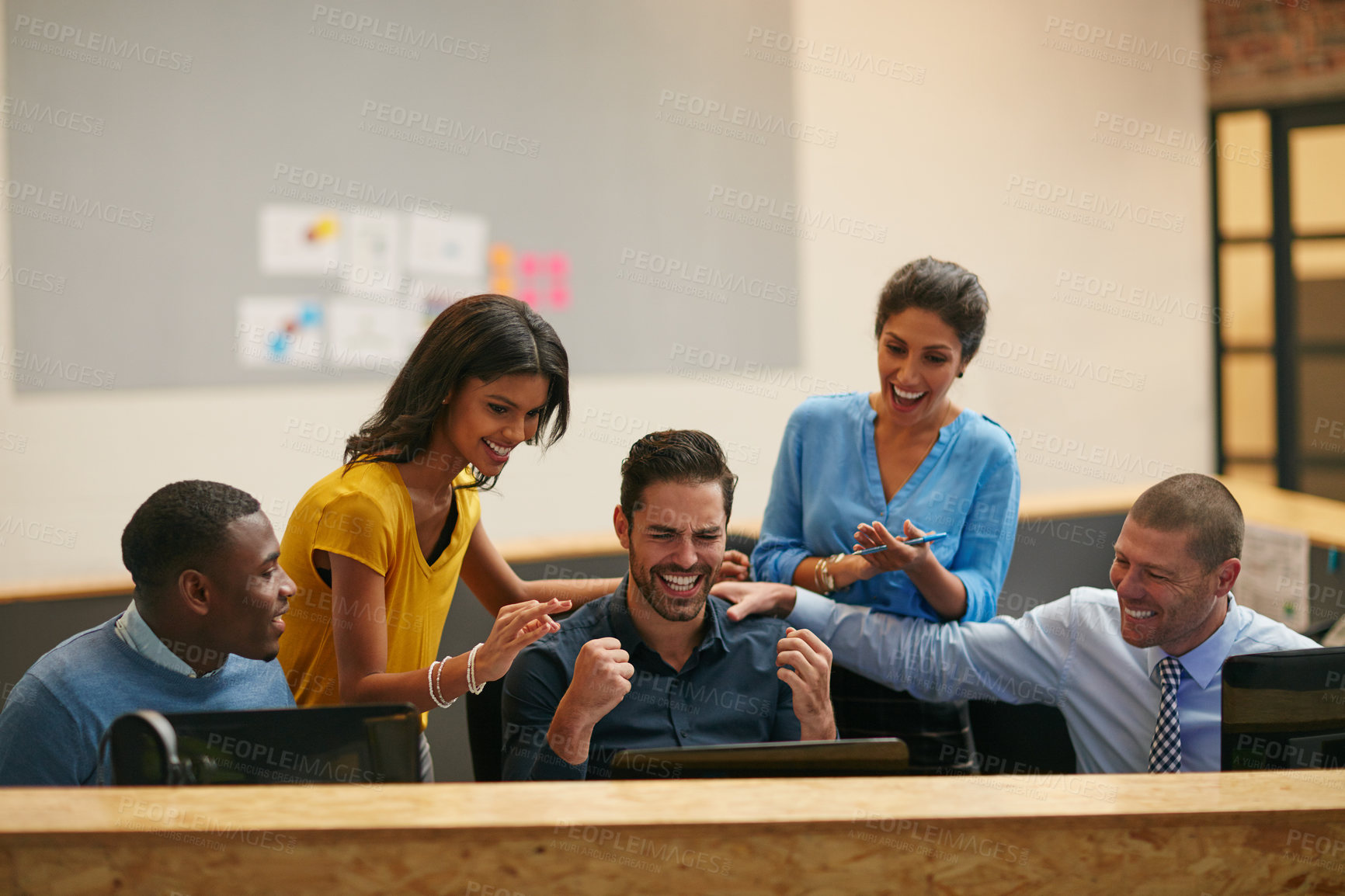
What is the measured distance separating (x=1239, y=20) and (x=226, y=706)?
21.1 feet

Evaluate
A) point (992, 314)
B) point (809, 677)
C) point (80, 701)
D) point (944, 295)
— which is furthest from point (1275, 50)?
point (80, 701)

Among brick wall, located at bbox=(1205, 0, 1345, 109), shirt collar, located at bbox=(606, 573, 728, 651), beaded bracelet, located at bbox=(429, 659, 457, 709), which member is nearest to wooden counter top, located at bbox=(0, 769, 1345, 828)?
beaded bracelet, located at bbox=(429, 659, 457, 709)

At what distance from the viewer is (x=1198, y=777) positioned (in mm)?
1315

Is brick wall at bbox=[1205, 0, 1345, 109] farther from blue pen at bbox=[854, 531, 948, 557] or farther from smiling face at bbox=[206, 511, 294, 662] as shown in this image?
smiling face at bbox=[206, 511, 294, 662]

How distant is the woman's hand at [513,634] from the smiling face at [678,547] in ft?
0.94

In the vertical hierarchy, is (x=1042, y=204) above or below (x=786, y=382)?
above

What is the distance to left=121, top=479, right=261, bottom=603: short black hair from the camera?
1.59 meters

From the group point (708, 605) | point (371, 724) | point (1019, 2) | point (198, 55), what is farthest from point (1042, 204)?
point (371, 724)

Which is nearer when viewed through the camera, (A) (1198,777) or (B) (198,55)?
(A) (1198,777)

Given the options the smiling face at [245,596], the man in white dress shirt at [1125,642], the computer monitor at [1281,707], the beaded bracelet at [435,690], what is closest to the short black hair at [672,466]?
the man in white dress shirt at [1125,642]

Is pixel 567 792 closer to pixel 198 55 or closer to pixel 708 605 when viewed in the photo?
→ pixel 708 605

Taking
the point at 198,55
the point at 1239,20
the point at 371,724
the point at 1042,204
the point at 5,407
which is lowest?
the point at 371,724

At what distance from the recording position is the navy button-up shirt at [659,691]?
1848 millimetres

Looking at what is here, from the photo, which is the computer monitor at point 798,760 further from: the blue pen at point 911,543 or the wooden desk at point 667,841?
the blue pen at point 911,543
